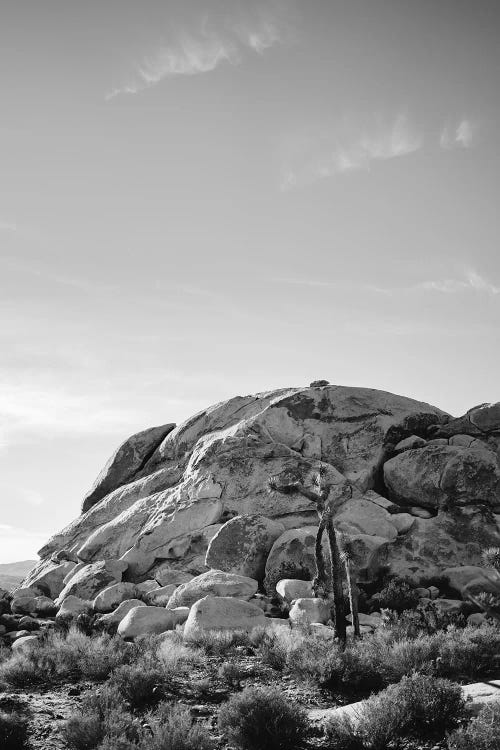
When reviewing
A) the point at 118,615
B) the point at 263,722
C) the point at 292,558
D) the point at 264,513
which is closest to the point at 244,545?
the point at 292,558

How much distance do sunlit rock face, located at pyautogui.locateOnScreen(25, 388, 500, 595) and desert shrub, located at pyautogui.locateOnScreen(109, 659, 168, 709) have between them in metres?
18.8

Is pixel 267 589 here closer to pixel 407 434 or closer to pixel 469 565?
pixel 469 565

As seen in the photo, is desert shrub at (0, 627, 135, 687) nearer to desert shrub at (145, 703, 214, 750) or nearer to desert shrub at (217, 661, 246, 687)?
desert shrub at (217, 661, 246, 687)

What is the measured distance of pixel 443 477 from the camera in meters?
39.7

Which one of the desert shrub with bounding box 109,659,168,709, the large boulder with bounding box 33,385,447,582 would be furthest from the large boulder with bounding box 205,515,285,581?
the desert shrub with bounding box 109,659,168,709

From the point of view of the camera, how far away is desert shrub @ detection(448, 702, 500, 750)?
9.27 m

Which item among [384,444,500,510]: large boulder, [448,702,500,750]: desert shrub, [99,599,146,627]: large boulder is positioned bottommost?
[99,599,146,627]: large boulder

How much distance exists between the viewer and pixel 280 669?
17.3 metres

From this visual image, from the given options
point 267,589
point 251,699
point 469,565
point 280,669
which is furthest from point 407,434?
point 251,699

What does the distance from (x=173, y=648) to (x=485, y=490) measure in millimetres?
27243

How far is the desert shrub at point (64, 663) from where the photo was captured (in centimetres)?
1664

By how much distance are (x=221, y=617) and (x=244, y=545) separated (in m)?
12.0

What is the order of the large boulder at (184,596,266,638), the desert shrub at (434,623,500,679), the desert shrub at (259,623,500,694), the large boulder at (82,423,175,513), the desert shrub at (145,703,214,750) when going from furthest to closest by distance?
the large boulder at (82,423,175,513) → the large boulder at (184,596,266,638) → the desert shrub at (434,623,500,679) → the desert shrub at (259,623,500,694) → the desert shrub at (145,703,214,750)

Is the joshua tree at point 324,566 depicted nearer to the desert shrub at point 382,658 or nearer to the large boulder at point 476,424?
the desert shrub at point 382,658
